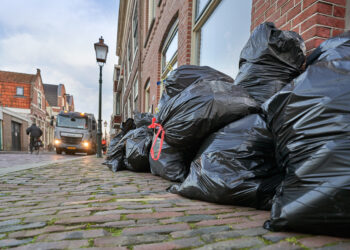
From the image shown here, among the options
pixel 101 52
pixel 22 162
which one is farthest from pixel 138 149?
pixel 101 52

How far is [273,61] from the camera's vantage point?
1.78 metres

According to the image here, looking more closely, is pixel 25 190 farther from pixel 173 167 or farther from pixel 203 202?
pixel 203 202

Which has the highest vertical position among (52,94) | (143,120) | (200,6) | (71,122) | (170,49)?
(52,94)

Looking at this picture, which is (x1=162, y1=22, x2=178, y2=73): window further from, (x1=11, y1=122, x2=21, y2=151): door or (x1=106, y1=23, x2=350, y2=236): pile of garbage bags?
(x1=11, y1=122, x2=21, y2=151): door

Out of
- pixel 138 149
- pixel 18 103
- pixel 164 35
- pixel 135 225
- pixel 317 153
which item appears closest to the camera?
pixel 317 153

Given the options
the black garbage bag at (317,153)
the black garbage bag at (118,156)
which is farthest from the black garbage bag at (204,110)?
the black garbage bag at (118,156)

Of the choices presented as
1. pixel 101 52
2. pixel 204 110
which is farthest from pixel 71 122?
pixel 204 110

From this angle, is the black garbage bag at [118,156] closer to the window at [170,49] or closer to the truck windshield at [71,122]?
the window at [170,49]

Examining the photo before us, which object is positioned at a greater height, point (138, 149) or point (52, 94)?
point (52, 94)

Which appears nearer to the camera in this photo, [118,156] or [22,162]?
[118,156]

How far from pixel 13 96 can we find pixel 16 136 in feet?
13.0

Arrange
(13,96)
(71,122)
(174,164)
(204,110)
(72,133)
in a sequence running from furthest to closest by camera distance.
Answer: (13,96), (71,122), (72,133), (174,164), (204,110)

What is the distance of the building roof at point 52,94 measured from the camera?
33537 mm

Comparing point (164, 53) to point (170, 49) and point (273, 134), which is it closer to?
point (170, 49)
